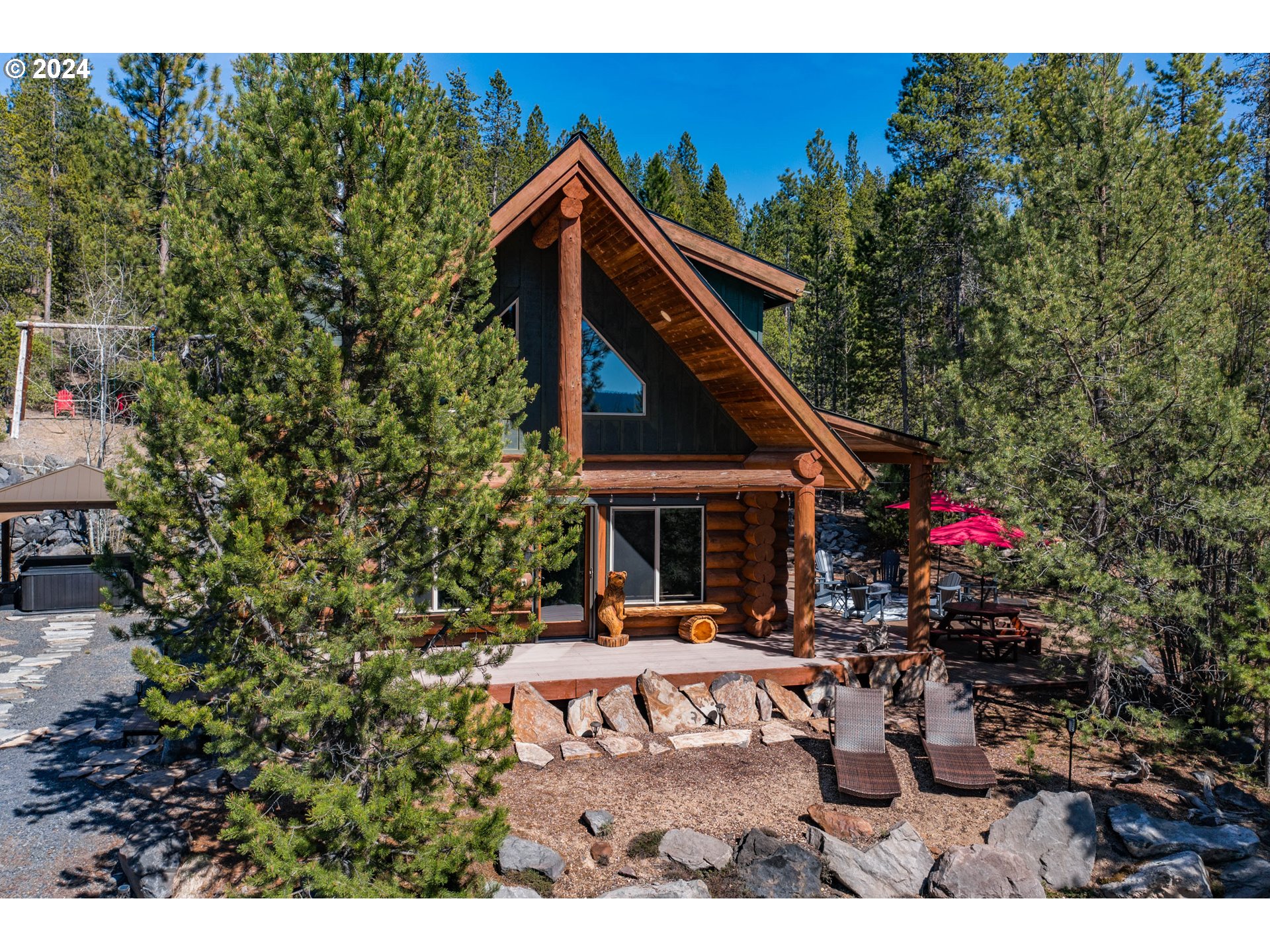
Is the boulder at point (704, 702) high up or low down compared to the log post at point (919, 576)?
down

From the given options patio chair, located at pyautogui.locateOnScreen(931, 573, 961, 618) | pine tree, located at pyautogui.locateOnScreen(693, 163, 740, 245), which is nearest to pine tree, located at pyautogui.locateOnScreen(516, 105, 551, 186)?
pine tree, located at pyautogui.locateOnScreen(693, 163, 740, 245)

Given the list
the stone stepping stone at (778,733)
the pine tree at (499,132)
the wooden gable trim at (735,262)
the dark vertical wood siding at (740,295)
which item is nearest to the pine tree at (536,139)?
the pine tree at (499,132)

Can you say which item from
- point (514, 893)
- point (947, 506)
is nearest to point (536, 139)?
point (947, 506)

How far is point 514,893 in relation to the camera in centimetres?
589

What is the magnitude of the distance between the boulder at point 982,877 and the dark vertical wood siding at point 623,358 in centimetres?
666

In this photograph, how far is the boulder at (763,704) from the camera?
997 cm

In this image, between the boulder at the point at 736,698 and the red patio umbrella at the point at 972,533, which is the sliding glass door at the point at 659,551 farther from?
the red patio umbrella at the point at 972,533

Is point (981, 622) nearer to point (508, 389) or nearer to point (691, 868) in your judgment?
point (691, 868)

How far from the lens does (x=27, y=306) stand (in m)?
27.2

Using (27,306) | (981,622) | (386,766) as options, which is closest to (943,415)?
(981,622)

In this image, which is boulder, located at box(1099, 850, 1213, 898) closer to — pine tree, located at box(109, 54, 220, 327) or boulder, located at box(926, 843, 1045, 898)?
boulder, located at box(926, 843, 1045, 898)

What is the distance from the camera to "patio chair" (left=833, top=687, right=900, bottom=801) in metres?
7.87

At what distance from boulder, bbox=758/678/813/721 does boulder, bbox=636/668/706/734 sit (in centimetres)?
106

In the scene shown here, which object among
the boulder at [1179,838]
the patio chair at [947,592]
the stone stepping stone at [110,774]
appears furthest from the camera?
the patio chair at [947,592]
